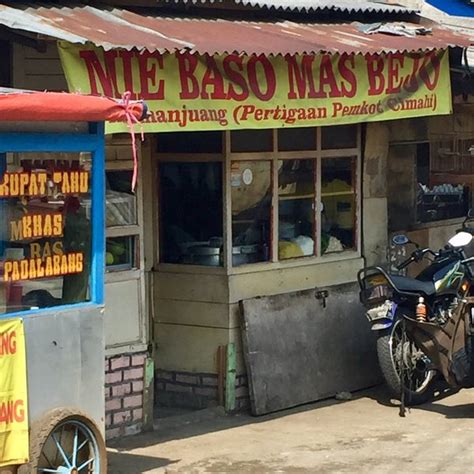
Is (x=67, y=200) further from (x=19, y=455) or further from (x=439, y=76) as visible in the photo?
(x=439, y=76)

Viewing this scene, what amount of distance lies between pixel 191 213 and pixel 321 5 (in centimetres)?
183

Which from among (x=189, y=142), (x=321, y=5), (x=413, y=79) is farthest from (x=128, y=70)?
(x=413, y=79)

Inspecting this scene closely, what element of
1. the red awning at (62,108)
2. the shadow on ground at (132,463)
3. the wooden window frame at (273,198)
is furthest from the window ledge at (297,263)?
the red awning at (62,108)

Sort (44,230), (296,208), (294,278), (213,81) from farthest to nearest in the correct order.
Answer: (296,208) → (294,278) → (213,81) → (44,230)

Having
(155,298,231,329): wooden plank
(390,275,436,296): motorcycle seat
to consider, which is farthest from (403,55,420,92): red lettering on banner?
(155,298,231,329): wooden plank

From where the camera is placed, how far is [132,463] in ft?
24.9

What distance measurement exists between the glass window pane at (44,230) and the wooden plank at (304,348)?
106 inches

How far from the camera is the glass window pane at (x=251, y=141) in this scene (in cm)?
898

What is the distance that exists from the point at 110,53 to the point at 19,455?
237cm

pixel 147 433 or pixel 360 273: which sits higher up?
pixel 360 273

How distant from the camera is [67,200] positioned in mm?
6352

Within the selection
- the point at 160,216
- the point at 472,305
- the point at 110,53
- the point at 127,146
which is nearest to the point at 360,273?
the point at 472,305

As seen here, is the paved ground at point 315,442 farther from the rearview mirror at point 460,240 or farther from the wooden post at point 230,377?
the rearview mirror at point 460,240

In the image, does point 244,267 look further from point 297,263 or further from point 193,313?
point 297,263
